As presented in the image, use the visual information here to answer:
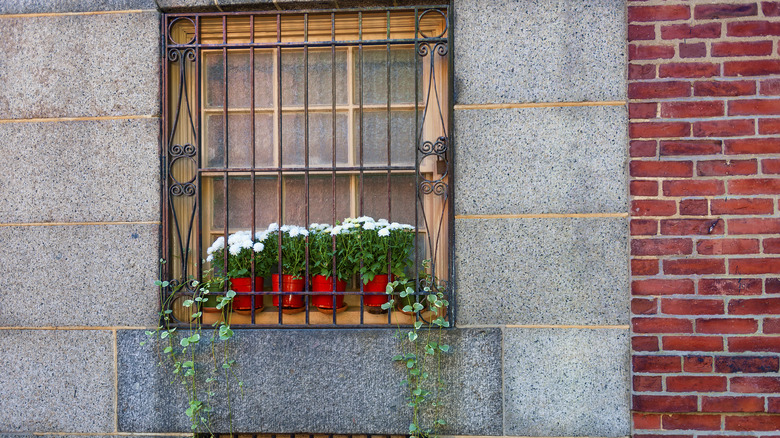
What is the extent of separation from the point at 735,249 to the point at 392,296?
182 cm

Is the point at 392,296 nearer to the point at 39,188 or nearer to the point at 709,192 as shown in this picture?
the point at 709,192

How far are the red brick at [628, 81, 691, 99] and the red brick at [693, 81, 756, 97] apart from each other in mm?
55

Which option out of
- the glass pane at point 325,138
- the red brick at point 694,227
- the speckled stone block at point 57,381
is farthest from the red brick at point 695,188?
the speckled stone block at point 57,381

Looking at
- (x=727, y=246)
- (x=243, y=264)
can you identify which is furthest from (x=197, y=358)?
(x=727, y=246)

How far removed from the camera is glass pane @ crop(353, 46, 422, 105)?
2977mm

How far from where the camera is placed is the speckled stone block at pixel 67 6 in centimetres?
284

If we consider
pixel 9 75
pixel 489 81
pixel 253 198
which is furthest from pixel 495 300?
pixel 9 75

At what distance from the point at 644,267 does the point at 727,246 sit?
429 millimetres

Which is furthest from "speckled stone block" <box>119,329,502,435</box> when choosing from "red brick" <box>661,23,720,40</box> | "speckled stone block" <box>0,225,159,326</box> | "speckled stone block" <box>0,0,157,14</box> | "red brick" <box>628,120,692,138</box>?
"speckled stone block" <box>0,0,157,14</box>

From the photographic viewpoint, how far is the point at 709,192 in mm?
2568

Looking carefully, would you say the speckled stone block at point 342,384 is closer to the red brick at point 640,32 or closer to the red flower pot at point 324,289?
the red flower pot at point 324,289

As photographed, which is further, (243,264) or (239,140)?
(239,140)

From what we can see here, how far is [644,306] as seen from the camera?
259 centimetres

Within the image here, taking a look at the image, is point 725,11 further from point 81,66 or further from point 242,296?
point 81,66
